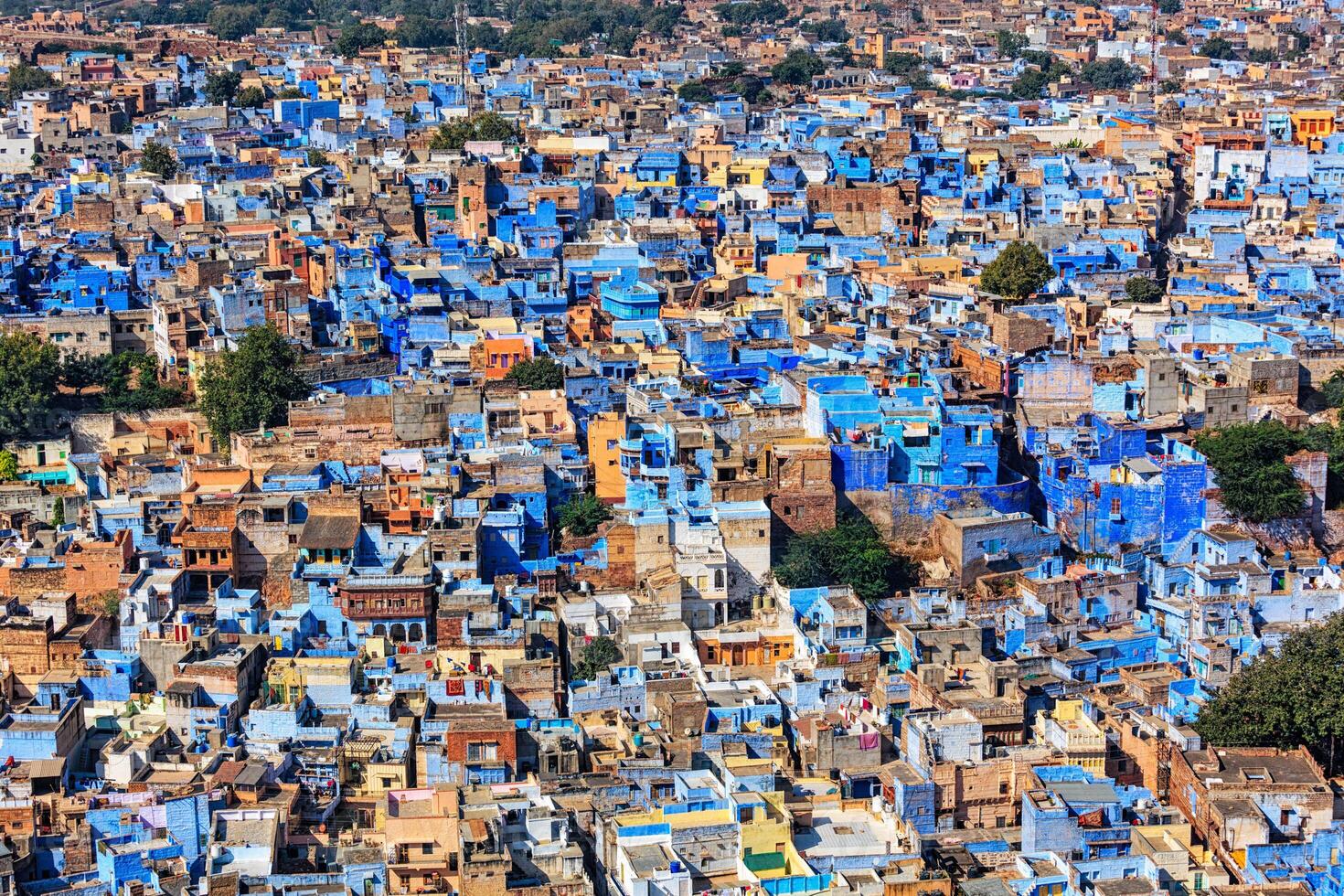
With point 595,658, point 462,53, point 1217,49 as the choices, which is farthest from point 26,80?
point 595,658

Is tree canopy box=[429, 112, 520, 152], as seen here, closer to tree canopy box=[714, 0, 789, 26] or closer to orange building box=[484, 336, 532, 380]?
orange building box=[484, 336, 532, 380]

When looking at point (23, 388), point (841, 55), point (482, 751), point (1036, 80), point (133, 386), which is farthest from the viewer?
point (841, 55)

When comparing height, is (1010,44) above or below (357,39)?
below

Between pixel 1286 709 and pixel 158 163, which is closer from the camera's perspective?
pixel 1286 709

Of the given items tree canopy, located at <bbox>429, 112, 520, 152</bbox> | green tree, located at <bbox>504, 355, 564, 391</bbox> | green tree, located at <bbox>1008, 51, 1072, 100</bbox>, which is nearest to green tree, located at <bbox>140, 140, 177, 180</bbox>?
tree canopy, located at <bbox>429, 112, 520, 152</bbox>

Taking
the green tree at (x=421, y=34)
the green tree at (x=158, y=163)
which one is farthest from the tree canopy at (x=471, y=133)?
the green tree at (x=421, y=34)

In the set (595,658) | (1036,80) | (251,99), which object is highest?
(251,99)

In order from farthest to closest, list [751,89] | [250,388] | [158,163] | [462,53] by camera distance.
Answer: [462,53], [751,89], [158,163], [250,388]

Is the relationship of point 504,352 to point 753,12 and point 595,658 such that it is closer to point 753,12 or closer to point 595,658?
point 595,658
